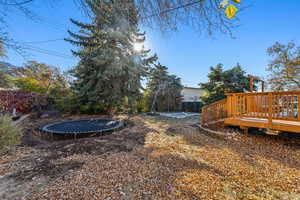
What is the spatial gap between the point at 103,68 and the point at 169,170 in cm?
A: 739

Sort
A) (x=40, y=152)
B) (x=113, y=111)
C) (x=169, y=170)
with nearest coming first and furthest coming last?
1. (x=169, y=170)
2. (x=40, y=152)
3. (x=113, y=111)

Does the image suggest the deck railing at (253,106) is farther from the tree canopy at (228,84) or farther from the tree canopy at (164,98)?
the tree canopy at (164,98)

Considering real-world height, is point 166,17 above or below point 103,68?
below

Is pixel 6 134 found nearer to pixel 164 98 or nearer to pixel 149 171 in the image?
pixel 149 171

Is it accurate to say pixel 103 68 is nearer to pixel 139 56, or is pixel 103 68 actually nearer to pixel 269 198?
pixel 139 56

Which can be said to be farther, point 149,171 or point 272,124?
point 272,124

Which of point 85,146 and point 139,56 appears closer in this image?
point 85,146

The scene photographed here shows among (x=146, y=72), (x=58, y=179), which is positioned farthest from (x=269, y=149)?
(x=146, y=72)

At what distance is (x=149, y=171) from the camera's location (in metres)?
2.04

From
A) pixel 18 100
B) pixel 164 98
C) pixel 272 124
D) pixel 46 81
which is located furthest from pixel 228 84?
pixel 46 81

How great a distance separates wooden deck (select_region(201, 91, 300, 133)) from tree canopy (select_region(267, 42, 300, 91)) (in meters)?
5.98

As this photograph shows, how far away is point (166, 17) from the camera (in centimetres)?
170

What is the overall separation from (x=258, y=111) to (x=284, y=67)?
321 inches

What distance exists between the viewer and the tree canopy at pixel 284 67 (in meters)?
8.26
